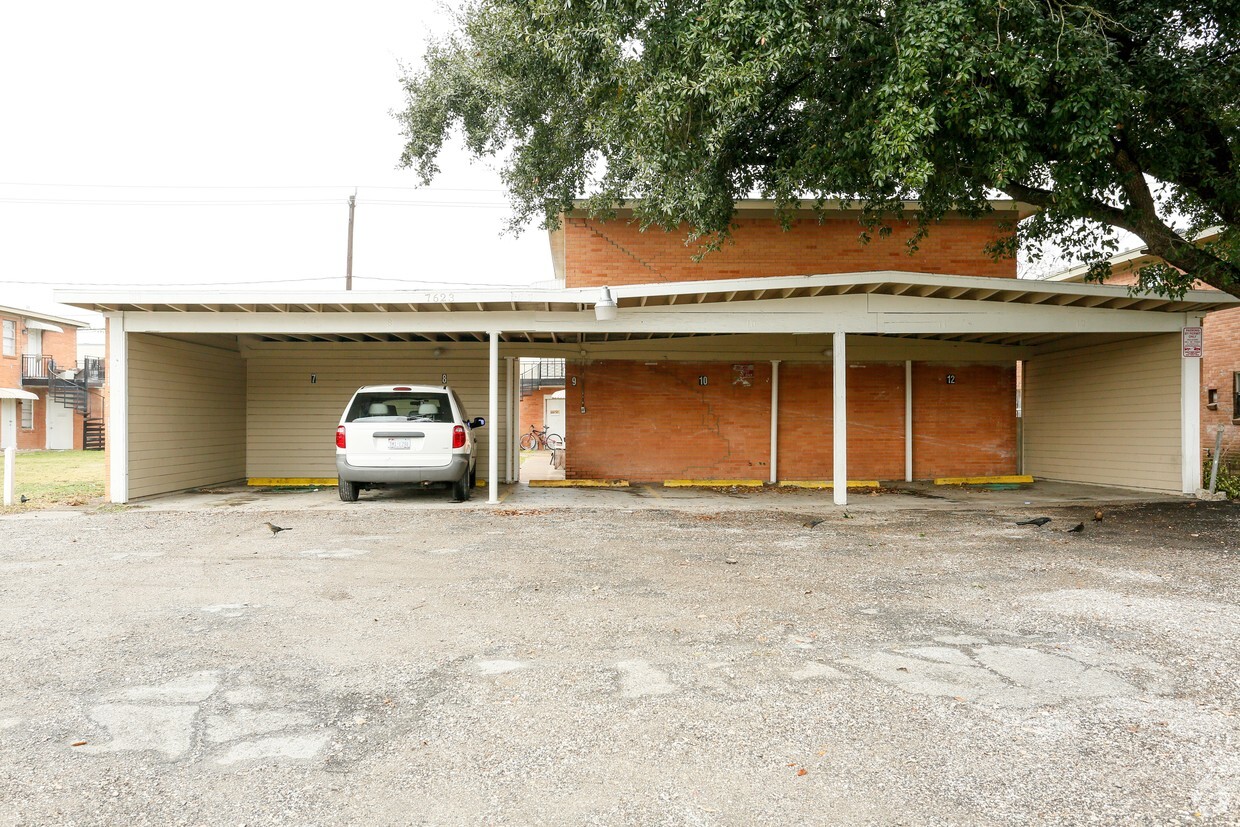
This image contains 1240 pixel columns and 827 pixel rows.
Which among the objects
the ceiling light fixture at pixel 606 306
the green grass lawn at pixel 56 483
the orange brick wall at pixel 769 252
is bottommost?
the green grass lawn at pixel 56 483

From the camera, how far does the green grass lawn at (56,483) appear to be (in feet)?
35.4

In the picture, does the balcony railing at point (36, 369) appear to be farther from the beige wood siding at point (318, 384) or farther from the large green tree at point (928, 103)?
the large green tree at point (928, 103)

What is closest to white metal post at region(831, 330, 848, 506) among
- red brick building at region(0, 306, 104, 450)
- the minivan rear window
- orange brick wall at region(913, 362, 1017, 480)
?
orange brick wall at region(913, 362, 1017, 480)

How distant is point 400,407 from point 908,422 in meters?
9.61

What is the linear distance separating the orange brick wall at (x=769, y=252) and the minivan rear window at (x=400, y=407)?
4518 mm

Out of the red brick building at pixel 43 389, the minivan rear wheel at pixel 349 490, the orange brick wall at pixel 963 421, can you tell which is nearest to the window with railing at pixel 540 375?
the red brick building at pixel 43 389

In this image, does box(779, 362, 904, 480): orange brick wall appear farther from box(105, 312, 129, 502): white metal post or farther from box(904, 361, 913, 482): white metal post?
box(105, 312, 129, 502): white metal post

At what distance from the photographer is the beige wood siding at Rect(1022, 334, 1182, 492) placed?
11539 millimetres

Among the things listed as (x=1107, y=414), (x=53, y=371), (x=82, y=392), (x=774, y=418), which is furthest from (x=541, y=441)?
(x=53, y=371)

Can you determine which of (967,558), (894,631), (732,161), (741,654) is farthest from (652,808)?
(732,161)

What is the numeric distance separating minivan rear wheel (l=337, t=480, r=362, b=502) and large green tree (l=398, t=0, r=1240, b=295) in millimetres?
6019

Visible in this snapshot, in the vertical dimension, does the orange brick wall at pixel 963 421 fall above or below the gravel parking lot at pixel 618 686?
above

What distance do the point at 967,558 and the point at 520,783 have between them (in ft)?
18.1

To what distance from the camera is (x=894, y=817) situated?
Answer: 2.38 meters
